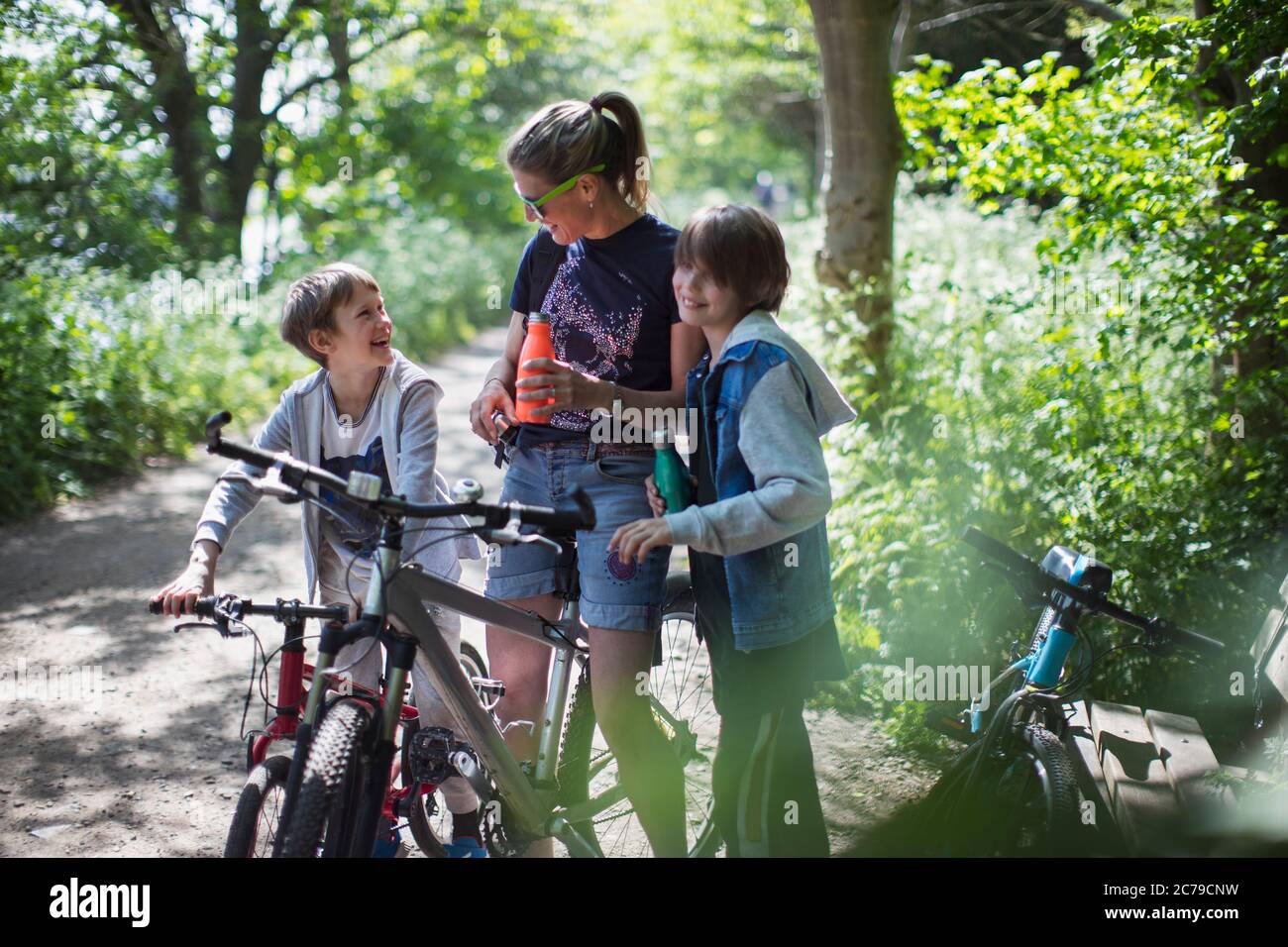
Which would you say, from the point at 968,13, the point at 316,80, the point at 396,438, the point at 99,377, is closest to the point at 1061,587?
the point at 396,438

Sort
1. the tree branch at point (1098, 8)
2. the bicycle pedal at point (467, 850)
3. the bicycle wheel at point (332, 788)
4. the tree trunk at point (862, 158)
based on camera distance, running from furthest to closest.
Result: the tree branch at point (1098, 8)
the tree trunk at point (862, 158)
the bicycle pedal at point (467, 850)
the bicycle wheel at point (332, 788)

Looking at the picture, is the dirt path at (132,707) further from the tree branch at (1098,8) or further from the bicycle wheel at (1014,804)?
the tree branch at (1098,8)

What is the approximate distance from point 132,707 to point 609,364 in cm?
312

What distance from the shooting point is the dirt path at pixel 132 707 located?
4012 millimetres

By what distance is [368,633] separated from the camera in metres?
2.50

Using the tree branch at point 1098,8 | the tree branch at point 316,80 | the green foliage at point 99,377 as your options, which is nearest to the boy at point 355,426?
the green foliage at point 99,377

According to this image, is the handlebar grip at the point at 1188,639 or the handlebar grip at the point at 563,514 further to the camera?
the handlebar grip at the point at 1188,639

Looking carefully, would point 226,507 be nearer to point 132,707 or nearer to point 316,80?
point 132,707

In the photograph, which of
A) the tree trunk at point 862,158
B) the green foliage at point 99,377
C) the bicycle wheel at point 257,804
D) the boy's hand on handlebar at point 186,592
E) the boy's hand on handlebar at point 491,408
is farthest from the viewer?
the green foliage at point 99,377

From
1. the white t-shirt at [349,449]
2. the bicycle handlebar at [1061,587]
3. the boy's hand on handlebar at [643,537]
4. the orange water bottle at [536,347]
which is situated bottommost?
the bicycle handlebar at [1061,587]

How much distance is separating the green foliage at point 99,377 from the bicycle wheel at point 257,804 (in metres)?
5.82

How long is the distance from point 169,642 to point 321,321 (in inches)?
130
